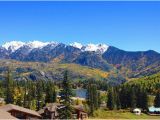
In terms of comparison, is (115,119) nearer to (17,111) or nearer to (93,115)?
(93,115)

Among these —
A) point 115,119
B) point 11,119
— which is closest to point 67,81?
point 11,119

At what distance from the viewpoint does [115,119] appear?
165 m

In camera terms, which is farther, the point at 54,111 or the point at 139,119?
the point at 139,119

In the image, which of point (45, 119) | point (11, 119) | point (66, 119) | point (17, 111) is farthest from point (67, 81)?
point (45, 119)

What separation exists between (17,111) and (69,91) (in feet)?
88.2

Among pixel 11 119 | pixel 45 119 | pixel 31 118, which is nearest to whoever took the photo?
pixel 11 119

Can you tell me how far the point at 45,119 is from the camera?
13875 centimetres

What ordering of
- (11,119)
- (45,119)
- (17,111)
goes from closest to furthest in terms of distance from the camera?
(11,119), (17,111), (45,119)

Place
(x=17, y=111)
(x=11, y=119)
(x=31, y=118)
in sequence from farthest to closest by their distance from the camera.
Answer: (x=31, y=118), (x=17, y=111), (x=11, y=119)

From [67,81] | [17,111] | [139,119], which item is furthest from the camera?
[139,119]

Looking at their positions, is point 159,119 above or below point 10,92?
below

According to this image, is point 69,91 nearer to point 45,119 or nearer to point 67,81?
point 67,81

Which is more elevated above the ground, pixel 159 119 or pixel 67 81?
pixel 67 81

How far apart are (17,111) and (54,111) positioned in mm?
31641
